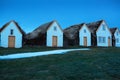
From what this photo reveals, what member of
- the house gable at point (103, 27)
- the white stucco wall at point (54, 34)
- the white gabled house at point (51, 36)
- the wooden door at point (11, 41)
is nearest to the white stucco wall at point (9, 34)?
the wooden door at point (11, 41)

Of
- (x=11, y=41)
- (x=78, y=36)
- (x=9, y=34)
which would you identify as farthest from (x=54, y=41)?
(x=9, y=34)

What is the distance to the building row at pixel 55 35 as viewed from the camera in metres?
37.5

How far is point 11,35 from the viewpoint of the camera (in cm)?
3750

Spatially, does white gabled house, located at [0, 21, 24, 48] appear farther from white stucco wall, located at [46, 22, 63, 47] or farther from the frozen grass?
the frozen grass

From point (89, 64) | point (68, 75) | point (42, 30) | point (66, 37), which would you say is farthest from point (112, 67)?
point (66, 37)

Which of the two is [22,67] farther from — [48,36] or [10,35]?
[48,36]

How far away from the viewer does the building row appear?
37.5 m

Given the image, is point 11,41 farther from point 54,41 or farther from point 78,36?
point 78,36

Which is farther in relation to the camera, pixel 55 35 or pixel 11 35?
pixel 55 35

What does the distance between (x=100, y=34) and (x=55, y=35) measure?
1297cm

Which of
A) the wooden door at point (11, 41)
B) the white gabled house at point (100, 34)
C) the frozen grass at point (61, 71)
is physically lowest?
the frozen grass at point (61, 71)

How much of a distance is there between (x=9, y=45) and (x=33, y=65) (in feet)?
80.3

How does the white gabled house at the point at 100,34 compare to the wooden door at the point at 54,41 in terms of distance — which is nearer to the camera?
the wooden door at the point at 54,41

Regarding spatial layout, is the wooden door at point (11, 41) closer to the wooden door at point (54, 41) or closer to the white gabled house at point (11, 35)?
the white gabled house at point (11, 35)
